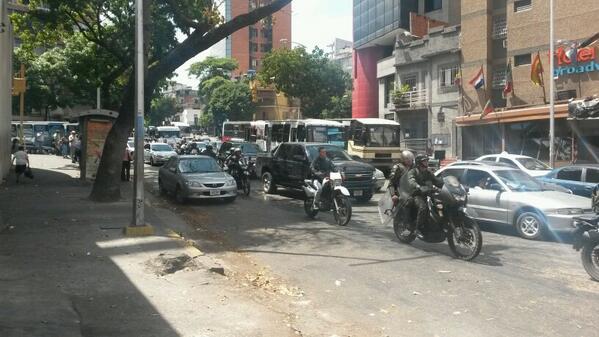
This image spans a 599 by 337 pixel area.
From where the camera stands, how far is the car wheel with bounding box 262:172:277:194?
18.5 meters

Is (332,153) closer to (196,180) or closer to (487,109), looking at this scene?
(196,180)

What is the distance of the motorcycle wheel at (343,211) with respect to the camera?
1206 centimetres

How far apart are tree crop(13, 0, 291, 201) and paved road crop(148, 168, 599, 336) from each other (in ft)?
12.4

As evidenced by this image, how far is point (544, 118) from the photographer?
26.2m

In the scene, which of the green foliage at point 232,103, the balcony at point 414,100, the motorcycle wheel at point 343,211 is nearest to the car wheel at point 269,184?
the motorcycle wheel at point 343,211

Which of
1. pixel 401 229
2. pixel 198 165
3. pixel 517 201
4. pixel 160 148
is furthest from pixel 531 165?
pixel 160 148

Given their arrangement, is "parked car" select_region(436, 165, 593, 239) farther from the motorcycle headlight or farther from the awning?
the awning

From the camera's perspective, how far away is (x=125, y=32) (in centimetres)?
2494

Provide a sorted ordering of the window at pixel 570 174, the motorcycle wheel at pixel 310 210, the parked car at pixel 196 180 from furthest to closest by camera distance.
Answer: the parked car at pixel 196 180, the window at pixel 570 174, the motorcycle wheel at pixel 310 210

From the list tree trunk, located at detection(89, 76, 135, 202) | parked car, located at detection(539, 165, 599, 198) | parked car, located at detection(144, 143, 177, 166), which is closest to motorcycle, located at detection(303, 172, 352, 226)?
tree trunk, located at detection(89, 76, 135, 202)

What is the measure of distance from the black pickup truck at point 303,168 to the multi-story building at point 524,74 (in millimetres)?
12980

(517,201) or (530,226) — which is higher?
(517,201)

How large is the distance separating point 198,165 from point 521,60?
2086 centimetres

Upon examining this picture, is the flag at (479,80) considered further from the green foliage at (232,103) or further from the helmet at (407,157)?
the green foliage at (232,103)
